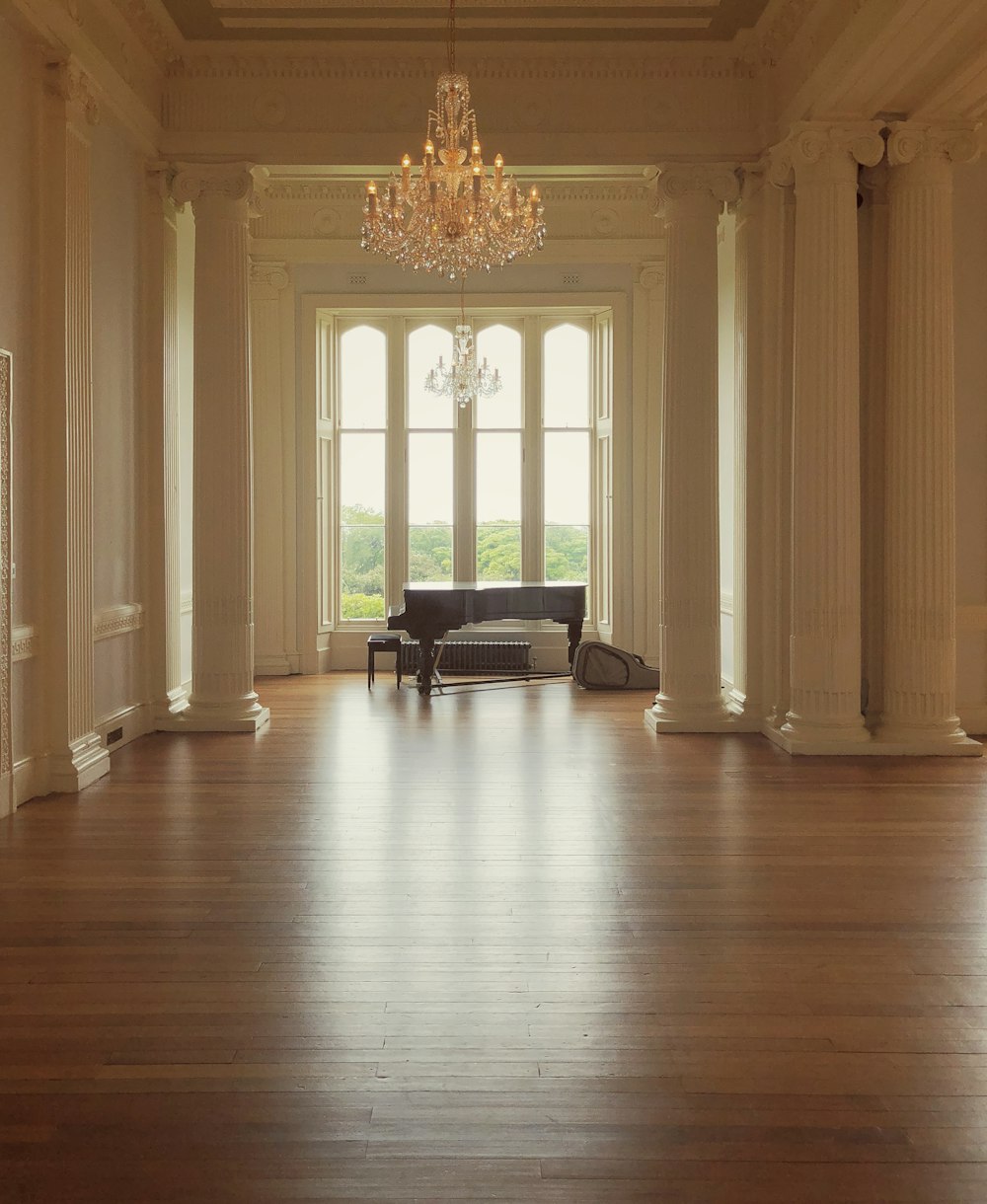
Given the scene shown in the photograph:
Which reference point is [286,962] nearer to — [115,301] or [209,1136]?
[209,1136]

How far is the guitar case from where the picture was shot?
10.8 m

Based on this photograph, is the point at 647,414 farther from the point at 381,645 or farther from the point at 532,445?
the point at 381,645

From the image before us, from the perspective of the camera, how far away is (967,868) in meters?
4.96

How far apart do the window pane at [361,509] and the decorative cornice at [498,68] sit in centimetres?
488

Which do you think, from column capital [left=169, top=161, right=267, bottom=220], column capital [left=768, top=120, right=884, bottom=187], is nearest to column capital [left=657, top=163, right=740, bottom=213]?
column capital [left=768, top=120, right=884, bottom=187]

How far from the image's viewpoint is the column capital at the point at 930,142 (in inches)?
293

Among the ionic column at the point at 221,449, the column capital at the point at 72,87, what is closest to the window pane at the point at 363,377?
the ionic column at the point at 221,449

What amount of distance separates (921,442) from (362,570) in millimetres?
6676

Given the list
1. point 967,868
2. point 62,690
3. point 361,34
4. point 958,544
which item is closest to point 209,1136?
point 967,868

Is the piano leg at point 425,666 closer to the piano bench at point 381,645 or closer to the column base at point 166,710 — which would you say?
the piano bench at point 381,645


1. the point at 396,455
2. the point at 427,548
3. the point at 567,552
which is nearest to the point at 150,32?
the point at 396,455

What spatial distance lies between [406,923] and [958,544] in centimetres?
547

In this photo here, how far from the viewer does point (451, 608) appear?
10430mm

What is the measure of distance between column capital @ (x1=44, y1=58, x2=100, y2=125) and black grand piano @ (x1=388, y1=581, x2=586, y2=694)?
4.81 meters
